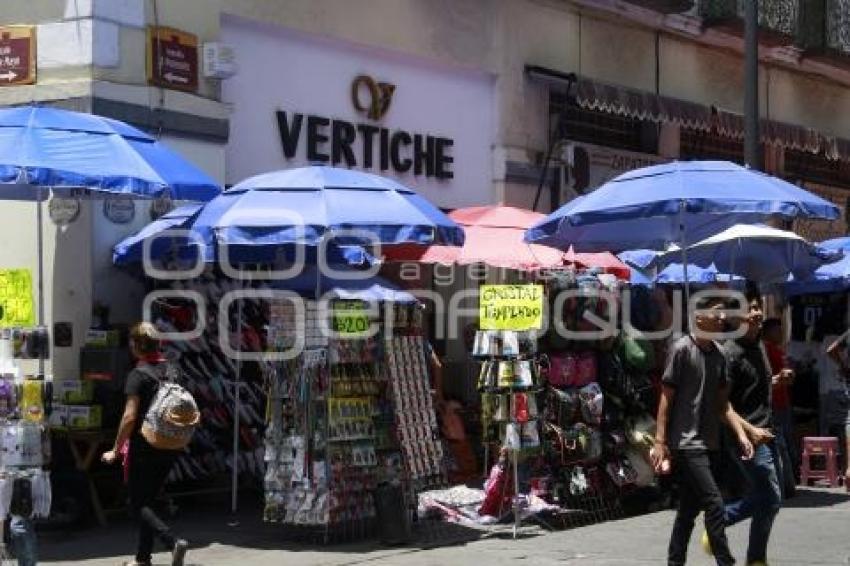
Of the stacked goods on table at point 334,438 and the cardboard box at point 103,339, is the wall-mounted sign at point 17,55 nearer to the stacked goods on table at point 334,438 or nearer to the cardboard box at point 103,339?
the cardboard box at point 103,339

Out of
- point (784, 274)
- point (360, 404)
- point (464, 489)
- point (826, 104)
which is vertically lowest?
point (464, 489)

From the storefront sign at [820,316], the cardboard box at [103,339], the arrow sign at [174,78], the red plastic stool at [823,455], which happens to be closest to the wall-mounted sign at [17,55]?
the arrow sign at [174,78]

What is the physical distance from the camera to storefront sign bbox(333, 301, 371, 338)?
10078 millimetres

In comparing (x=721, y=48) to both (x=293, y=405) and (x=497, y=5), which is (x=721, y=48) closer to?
(x=497, y=5)

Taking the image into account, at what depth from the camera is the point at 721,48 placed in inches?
797

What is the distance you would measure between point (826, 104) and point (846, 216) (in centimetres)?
215

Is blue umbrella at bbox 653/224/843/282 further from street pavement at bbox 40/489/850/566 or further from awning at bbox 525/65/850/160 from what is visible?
awning at bbox 525/65/850/160

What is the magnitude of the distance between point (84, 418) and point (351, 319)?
7.59ft

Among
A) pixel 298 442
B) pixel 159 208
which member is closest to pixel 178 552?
pixel 298 442

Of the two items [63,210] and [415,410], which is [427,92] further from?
[415,410]

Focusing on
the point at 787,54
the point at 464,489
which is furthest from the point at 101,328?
the point at 787,54

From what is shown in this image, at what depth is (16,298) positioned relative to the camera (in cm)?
895

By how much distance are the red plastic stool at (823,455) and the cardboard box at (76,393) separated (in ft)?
24.0

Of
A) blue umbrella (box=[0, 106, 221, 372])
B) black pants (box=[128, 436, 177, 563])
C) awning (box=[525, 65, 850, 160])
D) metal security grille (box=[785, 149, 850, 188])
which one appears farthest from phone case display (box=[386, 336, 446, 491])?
metal security grille (box=[785, 149, 850, 188])
